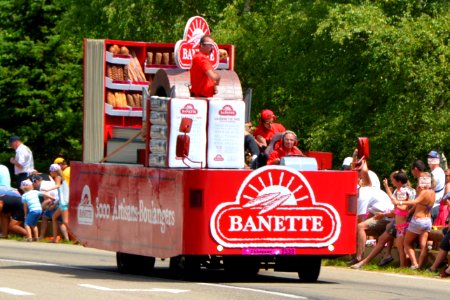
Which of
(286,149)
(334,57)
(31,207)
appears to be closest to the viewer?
(286,149)

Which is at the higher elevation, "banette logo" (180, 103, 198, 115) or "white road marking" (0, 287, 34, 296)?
"banette logo" (180, 103, 198, 115)

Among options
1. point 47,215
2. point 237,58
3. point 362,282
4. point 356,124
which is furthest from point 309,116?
point 362,282

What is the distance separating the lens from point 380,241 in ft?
75.2

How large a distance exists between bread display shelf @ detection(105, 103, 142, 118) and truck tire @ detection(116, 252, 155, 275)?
1.98 metres

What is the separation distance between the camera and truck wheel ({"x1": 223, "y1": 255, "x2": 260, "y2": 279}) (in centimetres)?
1922

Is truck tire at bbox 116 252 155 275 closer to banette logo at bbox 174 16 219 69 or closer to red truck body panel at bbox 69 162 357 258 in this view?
red truck body panel at bbox 69 162 357 258

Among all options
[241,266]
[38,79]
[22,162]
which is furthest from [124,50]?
[38,79]

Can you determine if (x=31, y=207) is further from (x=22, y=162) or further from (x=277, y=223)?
(x=277, y=223)

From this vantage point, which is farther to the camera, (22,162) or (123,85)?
(22,162)

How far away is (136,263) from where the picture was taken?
67.6 feet

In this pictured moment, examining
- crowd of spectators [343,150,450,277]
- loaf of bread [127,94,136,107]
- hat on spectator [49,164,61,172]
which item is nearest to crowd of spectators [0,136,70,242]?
hat on spectator [49,164,61,172]

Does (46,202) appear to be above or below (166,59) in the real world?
below

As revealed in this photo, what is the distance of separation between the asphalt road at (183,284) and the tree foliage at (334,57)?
10.1 meters

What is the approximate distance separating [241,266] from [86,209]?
96.5 inches
